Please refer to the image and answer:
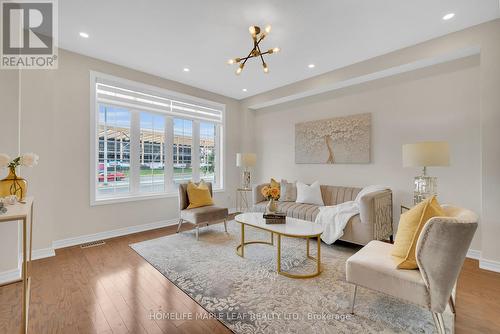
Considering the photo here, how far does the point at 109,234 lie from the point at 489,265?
5.20 m

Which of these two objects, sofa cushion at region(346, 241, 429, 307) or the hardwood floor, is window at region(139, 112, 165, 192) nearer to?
the hardwood floor

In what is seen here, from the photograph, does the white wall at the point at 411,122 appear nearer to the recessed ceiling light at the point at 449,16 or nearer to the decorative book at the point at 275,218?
the recessed ceiling light at the point at 449,16

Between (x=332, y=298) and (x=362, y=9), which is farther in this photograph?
(x=362, y=9)

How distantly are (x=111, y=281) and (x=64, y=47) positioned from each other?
3247 mm

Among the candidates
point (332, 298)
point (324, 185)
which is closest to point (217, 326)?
point (332, 298)

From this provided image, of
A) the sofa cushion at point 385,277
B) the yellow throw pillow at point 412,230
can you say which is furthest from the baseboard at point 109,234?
the yellow throw pillow at point 412,230

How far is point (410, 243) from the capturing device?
164 centimetres

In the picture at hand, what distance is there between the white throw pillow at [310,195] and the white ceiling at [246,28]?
2129 millimetres

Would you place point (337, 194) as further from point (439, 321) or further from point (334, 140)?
point (439, 321)

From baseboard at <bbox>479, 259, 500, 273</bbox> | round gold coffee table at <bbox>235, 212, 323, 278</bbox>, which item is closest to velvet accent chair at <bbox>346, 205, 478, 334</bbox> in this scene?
round gold coffee table at <bbox>235, 212, 323, 278</bbox>

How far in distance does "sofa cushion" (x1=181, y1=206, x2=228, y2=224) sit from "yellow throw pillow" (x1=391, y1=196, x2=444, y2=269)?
262 centimetres

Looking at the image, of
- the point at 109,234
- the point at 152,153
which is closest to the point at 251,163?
the point at 152,153

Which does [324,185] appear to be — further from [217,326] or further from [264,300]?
[217,326]

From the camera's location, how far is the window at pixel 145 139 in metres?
3.67
